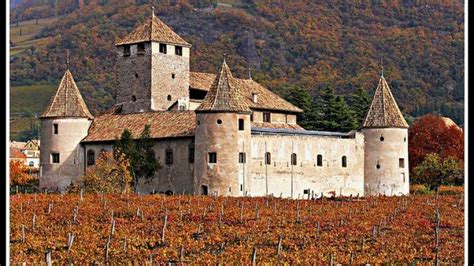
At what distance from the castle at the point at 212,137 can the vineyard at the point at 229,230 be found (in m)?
4.91

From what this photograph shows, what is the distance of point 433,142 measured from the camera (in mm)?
87125

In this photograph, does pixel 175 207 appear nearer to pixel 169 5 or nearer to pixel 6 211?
pixel 6 211

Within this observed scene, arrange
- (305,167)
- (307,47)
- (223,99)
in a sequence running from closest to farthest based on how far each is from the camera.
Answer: (223,99), (305,167), (307,47)

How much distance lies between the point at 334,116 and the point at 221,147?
90.0ft

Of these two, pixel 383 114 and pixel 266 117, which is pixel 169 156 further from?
pixel 383 114

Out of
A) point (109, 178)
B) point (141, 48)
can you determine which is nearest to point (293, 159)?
point (109, 178)

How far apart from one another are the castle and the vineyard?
491 centimetres

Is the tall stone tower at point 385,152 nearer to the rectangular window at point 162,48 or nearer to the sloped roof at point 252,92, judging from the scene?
the sloped roof at point 252,92

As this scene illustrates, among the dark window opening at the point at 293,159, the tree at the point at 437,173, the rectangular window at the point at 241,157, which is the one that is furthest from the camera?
the tree at the point at 437,173

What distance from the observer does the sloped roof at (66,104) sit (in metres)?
58.2

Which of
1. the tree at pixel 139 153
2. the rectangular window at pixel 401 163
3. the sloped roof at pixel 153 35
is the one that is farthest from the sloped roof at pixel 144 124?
the rectangular window at pixel 401 163

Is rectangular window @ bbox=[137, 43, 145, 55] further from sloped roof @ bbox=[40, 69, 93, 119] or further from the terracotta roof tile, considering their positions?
the terracotta roof tile

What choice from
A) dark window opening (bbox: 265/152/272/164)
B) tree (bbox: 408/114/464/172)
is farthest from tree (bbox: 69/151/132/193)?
tree (bbox: 408/114/464/172)

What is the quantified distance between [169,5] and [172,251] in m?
173
